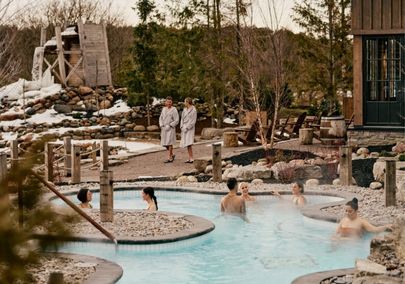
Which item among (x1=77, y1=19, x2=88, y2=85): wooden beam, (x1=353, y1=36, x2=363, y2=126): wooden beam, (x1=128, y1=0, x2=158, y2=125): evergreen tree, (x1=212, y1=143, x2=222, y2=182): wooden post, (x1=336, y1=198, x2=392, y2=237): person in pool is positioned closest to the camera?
(x1=336, y1=198, x2=392, y2=237): person in pool

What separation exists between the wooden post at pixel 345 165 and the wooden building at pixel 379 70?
19.7 ft

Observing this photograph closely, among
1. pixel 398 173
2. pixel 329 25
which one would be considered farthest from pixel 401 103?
pixel 329 25

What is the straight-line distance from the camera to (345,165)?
652 inches

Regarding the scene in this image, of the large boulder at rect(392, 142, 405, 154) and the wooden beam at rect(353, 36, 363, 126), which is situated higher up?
the wooden beam at rect(353, 36, 363, 126)

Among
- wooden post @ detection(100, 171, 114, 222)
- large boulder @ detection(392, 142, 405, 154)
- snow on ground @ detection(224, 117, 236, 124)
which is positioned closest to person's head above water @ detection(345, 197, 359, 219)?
wooden post @ detection(100, 171, 114, 222)

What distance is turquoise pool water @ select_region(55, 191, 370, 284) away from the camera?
10906 millimetres

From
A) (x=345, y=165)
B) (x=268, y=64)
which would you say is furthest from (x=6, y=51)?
(x=345, y=165)

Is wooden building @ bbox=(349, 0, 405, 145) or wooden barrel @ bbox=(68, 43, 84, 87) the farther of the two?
wooden barrel @ bbox=(68, 43, 84, 87)

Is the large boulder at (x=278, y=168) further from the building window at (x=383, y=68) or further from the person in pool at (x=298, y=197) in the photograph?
the building window at (x=383, y=68)

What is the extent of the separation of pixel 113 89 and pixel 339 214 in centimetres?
2584

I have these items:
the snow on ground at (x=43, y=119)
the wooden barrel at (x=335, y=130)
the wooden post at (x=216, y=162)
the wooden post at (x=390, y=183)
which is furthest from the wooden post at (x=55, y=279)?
the snow on ground at (x=43, y=119)

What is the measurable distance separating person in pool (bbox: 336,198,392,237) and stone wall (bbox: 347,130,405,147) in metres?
10.5

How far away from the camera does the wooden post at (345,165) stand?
53.5ft

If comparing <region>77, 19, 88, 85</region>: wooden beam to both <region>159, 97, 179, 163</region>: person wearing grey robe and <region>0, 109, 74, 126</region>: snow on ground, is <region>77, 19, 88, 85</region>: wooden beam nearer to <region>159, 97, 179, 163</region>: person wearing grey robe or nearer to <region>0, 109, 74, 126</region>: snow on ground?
<region>0, 109, 74, 126</region>: snow on ground
